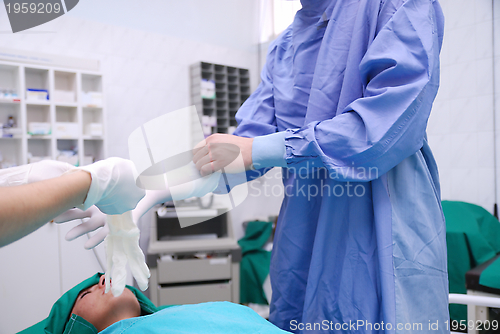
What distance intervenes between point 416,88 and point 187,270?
2332 mm

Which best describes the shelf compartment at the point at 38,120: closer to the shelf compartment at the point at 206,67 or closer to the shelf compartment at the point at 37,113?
the shelf compartment at the point at 37,113

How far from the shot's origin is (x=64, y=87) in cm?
278

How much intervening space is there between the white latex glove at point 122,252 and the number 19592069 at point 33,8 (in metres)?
2.67

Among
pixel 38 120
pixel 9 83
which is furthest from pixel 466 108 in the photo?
pixel 9 83

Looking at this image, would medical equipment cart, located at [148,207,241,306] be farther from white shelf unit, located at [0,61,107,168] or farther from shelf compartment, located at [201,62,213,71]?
shelf compartment, located at [201,62,213,71]

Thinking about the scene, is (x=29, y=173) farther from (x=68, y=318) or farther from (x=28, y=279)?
(x=28, y=279)

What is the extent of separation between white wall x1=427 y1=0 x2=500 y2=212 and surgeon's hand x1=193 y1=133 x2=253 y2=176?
230 cm

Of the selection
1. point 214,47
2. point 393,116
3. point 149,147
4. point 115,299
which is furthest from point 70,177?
point 214,47

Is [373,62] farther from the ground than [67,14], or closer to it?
closer to it

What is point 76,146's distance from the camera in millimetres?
2738

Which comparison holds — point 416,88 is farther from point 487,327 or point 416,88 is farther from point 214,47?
point 214,47

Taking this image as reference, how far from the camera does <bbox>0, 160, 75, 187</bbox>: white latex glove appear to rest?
25.7 inches

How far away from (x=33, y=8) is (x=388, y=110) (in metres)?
3.06

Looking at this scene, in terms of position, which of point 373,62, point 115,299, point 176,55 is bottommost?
point 115,299
